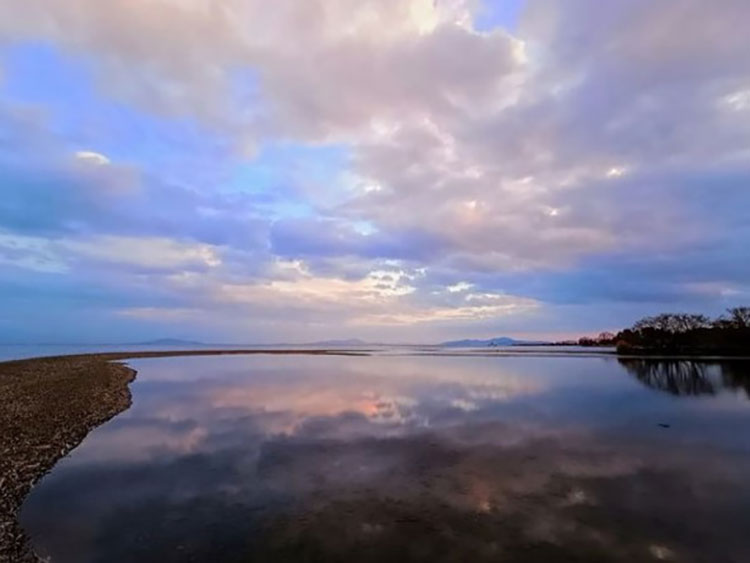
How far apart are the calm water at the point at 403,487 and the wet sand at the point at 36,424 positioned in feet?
1.64

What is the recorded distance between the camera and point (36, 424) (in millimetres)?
23297

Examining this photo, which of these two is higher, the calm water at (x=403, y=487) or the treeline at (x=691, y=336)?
the treeline at (x=691, y=336)

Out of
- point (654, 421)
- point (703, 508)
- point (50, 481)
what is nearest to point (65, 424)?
point (50, 481)

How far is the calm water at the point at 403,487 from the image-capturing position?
10.5 metres

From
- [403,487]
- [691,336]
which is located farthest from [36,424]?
[691,336]

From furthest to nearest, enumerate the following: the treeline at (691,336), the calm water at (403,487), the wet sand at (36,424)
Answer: the treeline at (691,336) → the wet sand at (36,424) → the calm water at (403,487)

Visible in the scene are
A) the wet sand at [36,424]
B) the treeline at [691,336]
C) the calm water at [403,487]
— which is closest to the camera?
the calm water at [403,487]

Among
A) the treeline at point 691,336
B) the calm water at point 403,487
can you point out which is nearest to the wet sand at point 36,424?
the calm water at point 403,487

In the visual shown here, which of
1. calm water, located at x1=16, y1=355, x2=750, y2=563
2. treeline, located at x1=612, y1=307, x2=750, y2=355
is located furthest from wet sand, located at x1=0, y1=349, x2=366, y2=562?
treeline, located at x1=612, y1=307, x2=750, y2=355

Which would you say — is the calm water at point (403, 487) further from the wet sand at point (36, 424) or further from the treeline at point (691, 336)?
the treeline at point (691, 336)

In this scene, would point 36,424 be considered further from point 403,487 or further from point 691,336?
point 691,336

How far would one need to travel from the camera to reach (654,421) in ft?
84.5

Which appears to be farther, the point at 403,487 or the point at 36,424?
the point at 36,424

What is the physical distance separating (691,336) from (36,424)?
390 ft
